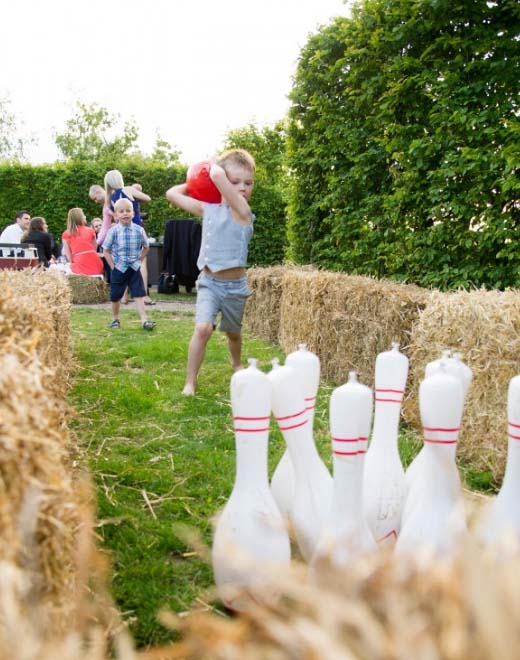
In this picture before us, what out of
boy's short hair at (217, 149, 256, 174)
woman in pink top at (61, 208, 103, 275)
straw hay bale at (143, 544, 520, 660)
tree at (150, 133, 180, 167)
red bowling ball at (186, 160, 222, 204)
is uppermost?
tree at (150, 133, 180, 167)

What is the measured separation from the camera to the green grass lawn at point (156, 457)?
2119 mm

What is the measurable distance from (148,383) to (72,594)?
136 inches

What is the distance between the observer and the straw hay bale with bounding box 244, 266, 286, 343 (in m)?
7.05

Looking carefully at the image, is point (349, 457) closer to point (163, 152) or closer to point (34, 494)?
point (34, 494)

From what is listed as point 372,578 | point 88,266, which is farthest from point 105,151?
point 372,578

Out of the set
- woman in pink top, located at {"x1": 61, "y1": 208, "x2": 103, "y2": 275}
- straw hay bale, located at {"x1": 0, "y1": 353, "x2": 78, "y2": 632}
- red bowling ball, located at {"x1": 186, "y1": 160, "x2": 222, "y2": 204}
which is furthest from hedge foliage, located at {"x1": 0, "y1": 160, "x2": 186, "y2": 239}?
straw hay bale, located at {"x1": 0, "y1": 353, "x2": 78, "y2": 632}

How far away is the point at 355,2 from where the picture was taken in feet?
21.5

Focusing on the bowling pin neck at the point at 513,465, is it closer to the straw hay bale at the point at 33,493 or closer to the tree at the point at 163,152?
the straw hay bale at the point at 33,493

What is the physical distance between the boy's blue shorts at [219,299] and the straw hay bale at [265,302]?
→ 2301 mm

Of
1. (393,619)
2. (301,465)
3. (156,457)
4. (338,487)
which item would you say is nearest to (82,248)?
(156,457)

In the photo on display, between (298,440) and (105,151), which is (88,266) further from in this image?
(105,151)

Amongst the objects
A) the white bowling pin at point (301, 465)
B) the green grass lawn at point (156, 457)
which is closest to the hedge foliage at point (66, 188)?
the green grass lawn at point (156, 457)

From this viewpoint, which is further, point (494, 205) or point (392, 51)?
point (392, 51)

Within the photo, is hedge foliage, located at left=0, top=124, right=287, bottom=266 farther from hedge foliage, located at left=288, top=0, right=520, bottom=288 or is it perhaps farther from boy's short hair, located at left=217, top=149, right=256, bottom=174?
boy's short hair, located at left=217, top=149, right=256, bottom=174
